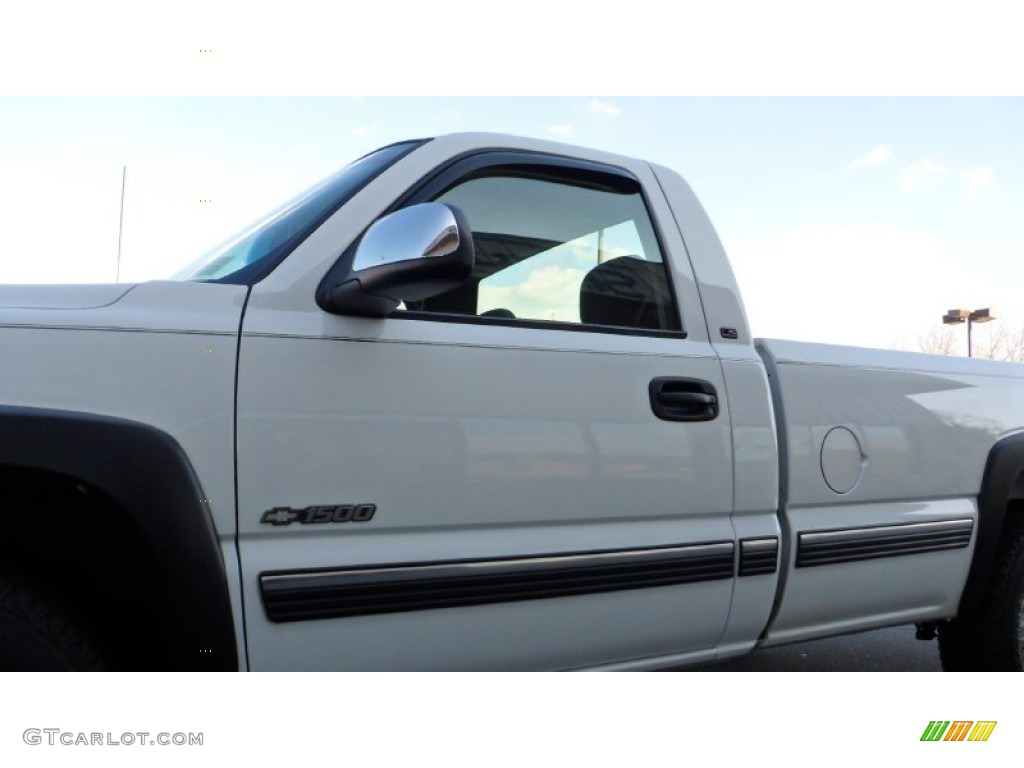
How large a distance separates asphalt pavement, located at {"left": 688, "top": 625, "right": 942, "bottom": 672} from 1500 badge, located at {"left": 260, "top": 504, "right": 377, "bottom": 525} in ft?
8.20

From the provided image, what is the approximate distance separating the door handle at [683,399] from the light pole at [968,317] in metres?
7.07

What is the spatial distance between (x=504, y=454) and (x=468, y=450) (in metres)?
0.10

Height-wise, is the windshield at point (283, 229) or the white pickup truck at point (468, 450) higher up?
the windshield at point (283, 229)

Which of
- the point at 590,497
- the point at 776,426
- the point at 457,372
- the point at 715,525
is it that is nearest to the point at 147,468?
the point at 457,372

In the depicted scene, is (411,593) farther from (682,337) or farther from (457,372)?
(682,337)

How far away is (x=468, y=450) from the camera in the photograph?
6.97 feet

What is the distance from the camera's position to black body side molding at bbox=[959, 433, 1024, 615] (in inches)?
123

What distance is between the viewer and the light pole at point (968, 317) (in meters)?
8.72

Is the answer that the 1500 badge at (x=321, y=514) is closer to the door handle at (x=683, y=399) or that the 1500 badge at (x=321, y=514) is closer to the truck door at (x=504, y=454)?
the truck door at (x=504, y=454)
